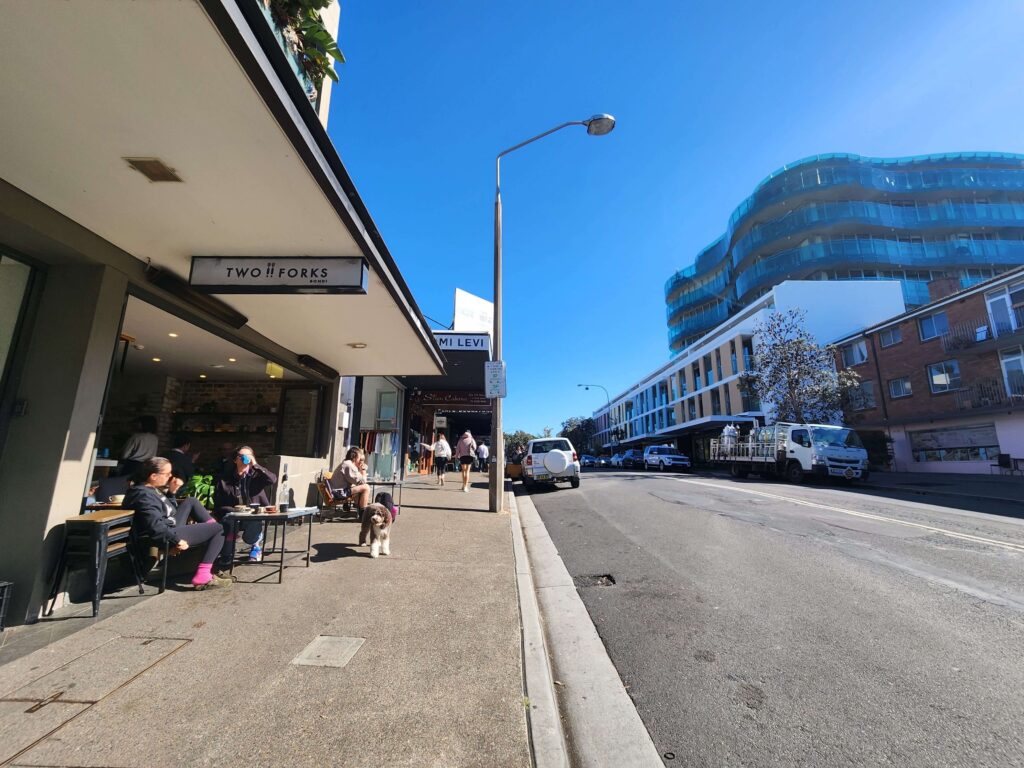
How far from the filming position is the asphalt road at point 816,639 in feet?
7.78

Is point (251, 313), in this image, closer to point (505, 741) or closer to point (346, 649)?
point (346, 649)

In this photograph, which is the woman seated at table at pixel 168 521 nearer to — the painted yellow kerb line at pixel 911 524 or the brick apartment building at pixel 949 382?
the painted yellow kerb line at pixel 911 524

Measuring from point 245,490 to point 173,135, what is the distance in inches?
159

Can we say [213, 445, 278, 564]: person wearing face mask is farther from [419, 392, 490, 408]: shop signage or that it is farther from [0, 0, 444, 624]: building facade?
[419, 392, 490, 408]: shop signage

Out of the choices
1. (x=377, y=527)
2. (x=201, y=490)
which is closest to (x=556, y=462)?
(x=377, y=527)

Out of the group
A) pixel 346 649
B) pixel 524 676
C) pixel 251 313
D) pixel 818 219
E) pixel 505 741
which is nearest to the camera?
pixel 505 741

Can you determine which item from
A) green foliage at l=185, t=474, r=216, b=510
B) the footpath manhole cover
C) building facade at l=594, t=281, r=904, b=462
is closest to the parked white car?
building facade at l=594, t=281, r=904, b=462

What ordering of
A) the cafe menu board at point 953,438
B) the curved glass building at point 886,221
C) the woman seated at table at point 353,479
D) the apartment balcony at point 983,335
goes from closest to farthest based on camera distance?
1. the woman seated at table at point 353,479
2. the apartment balcony at point 983,335
3. the cafe menu board at point 953,438
4. the curved glass building at point 886,221

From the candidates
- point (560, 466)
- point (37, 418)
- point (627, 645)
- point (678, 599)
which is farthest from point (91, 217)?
point (560, 466)

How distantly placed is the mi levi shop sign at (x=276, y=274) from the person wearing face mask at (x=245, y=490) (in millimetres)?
1921

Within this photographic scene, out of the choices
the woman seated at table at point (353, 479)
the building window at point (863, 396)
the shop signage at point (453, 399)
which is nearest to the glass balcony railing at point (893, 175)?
the building window at point (863, 396)

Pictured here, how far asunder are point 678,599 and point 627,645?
1154 millimetres

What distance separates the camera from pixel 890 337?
27.1 metres

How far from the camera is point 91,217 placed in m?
3.98
